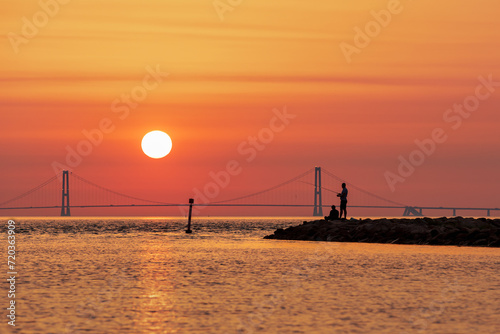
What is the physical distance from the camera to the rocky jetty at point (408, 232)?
135 ft

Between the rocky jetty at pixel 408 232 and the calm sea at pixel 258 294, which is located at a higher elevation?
the rocky jetty at pixel 408 232

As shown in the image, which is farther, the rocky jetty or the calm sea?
the rocky jetty

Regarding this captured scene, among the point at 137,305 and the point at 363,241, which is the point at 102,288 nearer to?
the point at 137,305

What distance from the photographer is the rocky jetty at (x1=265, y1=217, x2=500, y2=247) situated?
4100 cm

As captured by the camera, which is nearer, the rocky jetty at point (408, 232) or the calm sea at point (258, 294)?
the calm sea at point (258, 294)

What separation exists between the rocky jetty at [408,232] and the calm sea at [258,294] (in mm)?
9130

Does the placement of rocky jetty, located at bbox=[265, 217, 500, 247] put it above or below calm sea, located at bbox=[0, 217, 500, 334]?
above

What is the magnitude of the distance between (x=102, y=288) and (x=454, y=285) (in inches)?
360

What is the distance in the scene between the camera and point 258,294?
1936 cm

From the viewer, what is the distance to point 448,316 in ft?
52.3

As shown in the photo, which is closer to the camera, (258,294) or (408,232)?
(258,294)

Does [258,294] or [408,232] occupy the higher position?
[408,232]

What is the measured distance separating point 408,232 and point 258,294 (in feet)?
85.8

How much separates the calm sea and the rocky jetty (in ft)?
→ 30.0
